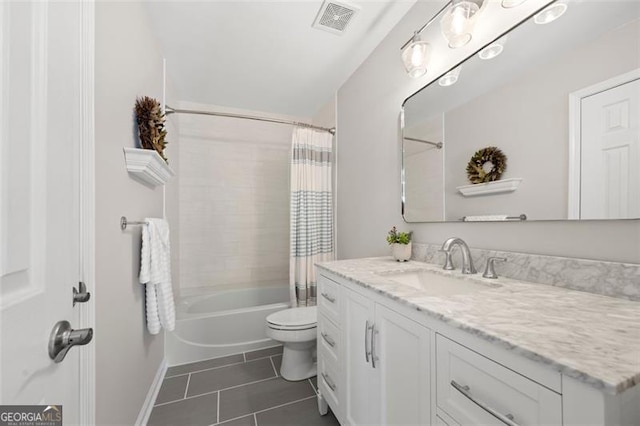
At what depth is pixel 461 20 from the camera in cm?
111

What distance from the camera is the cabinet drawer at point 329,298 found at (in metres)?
1.24

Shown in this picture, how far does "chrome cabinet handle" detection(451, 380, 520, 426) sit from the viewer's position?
502 mm

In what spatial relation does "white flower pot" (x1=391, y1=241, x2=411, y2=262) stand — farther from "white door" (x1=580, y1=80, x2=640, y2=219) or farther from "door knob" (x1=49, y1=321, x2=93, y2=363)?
"door knob" (x1=49, y1=321, x2=93, y2=363)

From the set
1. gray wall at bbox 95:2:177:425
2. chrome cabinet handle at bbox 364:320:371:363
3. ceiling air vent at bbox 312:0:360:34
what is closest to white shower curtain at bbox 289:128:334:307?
ceiling air vent at bbox 312:0:360:34

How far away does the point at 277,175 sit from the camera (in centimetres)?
309

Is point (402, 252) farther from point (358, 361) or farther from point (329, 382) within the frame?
point (329, 382)

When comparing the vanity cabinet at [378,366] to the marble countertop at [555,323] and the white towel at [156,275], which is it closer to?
the marble countertop at [555,323]

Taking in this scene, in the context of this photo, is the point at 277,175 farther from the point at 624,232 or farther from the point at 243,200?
the point at 624,232

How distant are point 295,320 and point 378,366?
41.0 inches

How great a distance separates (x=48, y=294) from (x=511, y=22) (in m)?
1.78

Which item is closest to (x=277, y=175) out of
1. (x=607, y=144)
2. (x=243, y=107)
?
(x=243, y=107)

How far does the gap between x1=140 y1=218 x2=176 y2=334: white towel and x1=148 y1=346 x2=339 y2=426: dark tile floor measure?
52cm

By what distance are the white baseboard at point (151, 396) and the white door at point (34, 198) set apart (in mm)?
980

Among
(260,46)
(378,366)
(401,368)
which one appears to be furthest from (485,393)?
(260,46)
